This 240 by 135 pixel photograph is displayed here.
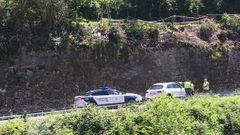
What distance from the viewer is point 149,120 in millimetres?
20609

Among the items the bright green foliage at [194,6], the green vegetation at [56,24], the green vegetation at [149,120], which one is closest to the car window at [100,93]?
the green vegetation at [56,24]

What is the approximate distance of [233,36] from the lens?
155ft

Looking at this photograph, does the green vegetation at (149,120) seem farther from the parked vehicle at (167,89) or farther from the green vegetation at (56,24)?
the green vegetation at (56,24)

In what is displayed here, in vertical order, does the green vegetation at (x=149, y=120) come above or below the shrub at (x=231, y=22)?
below

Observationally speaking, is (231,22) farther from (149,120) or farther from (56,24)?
(149,120)

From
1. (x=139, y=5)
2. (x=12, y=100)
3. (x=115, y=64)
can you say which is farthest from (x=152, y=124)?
(x=139, y=5)

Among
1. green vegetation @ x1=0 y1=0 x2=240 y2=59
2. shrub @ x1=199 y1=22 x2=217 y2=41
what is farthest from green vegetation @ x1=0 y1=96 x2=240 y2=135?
shrub @ x1=199 y1=22 x2=217 y2=41

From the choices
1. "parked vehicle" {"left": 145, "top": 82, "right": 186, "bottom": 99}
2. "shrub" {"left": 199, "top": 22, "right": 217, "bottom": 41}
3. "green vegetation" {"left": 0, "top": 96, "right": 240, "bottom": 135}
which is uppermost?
"shrub" {"left": 199, "top": 22, "right": 217, "bottom": 41}

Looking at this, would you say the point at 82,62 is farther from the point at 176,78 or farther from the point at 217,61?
the point at 217,61

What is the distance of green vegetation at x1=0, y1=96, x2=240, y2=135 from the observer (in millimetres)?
18625

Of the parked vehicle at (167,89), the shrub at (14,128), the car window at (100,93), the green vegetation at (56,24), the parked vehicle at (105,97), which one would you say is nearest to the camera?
the shrub at (14,128)

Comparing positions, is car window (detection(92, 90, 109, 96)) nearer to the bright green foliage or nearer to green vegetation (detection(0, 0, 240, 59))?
green vegetation (detection(0, 0, 240, 59))

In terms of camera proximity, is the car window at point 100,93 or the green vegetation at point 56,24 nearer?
the car window at point 100,93

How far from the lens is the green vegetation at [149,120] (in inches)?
733
